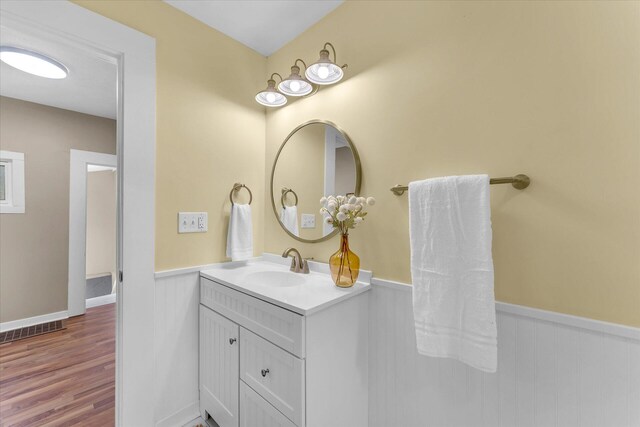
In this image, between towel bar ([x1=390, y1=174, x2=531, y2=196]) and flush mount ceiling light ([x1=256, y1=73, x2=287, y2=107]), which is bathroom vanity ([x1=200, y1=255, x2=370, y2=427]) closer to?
towel bar ([x1=390, y1=174, x2=531, y2=196])

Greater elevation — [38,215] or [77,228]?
[38,215]

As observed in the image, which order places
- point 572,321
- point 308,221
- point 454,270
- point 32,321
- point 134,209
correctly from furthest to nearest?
point 32,321, point 308,221, point 134,209, point 454,270, point 572,321

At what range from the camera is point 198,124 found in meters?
1.55

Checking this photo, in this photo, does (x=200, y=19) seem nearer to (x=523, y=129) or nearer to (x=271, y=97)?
(x=271, y=97)

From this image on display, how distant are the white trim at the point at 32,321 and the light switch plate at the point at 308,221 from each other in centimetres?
313

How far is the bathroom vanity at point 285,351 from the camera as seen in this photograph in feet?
3.26

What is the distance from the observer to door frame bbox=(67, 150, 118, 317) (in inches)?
115

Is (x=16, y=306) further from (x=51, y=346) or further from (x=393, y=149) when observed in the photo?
(x=393, y=149)

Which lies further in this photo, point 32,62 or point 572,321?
point 32,62

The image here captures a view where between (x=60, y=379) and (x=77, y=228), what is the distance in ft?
5.60

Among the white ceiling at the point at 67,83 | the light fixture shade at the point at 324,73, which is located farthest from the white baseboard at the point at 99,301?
the light fixture shade at the point at 324,73

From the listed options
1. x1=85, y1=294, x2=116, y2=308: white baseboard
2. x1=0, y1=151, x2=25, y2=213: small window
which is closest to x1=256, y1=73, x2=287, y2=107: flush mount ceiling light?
x1=0, y1=151, x2=25, y2=213: small window

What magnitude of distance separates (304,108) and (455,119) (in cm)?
90

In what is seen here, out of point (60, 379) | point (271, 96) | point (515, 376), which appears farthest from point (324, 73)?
point (60, 379)
